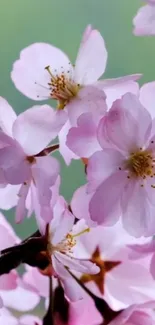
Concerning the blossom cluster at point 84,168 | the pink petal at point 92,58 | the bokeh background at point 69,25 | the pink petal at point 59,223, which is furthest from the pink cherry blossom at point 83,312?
the bokeh background at point 69,25

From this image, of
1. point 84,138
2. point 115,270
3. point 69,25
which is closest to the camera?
point 84,138

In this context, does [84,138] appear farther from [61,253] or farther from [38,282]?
[38,282]

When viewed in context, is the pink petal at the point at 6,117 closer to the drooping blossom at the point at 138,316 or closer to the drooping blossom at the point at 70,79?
the drooping blossom at the point at 70,79

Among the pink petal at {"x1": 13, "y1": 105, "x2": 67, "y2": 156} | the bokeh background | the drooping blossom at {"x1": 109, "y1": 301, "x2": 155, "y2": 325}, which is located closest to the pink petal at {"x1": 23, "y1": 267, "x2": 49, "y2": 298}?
the drooping blossom at {"x1": 109, "y1": 301, "x2": 155, "y2": 325}

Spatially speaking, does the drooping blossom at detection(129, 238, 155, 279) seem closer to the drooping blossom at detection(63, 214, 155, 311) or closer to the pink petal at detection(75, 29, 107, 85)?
the drooping blossom at detection(63, 214, 155, 311)

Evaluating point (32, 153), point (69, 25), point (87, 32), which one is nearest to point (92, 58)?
point (87, 32)

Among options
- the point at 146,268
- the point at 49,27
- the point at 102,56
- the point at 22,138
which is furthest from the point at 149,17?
the point at 49,27
